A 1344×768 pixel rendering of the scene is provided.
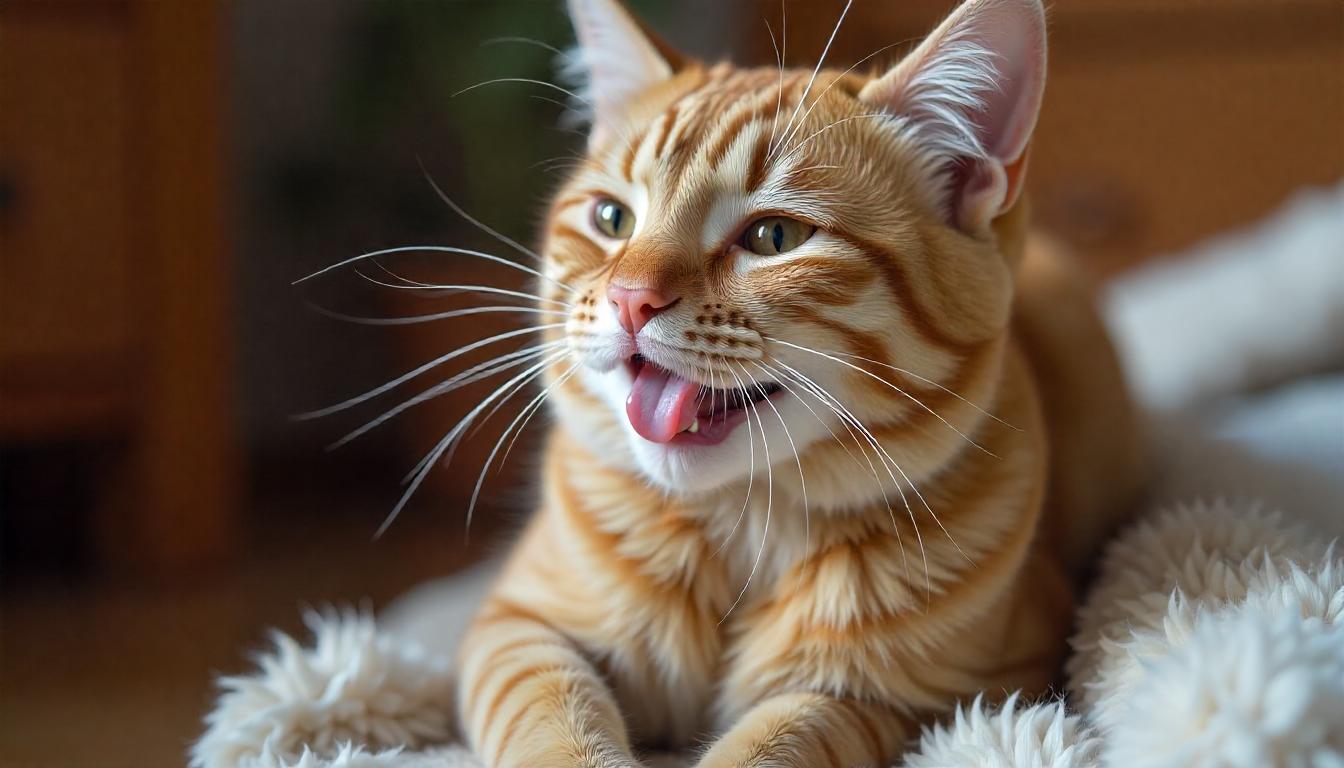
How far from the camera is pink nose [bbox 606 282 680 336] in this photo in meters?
0.77

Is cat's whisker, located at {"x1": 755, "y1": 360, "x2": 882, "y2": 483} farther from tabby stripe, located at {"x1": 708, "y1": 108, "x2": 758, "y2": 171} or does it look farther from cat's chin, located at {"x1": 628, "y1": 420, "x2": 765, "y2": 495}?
tabby stripe, located at {"x1": 708, "y1": 108, "x2": 758, "y2": 171}

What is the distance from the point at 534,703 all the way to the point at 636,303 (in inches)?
→ 12.8

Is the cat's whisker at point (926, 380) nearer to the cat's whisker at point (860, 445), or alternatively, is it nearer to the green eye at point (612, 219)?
the cat's whisker at point (860, 445)

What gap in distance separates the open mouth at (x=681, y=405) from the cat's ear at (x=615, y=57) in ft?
1.05

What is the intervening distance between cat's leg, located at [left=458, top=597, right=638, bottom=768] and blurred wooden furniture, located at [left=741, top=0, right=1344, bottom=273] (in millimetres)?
1656

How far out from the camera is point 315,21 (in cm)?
246

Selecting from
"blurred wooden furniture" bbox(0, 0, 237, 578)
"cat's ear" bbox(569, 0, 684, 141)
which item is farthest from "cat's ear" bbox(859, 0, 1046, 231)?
"blurred wooden furniture" bbox(0, 0, 237, 578)

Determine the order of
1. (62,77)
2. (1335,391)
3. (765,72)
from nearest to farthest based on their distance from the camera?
(765,72) < (1335,391) < (62,77)

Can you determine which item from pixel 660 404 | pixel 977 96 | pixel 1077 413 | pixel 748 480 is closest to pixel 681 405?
pixel 660 404

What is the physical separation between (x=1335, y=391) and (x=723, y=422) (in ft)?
3.61

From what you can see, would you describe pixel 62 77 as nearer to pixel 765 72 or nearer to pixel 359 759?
pixel 765 72

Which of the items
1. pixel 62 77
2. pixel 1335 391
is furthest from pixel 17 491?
pixel 1335 391

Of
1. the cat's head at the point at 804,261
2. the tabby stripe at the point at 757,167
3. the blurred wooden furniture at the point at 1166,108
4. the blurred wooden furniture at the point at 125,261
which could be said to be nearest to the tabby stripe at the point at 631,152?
the cat's head at the point at 804,261

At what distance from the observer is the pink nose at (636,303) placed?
0.77 m
